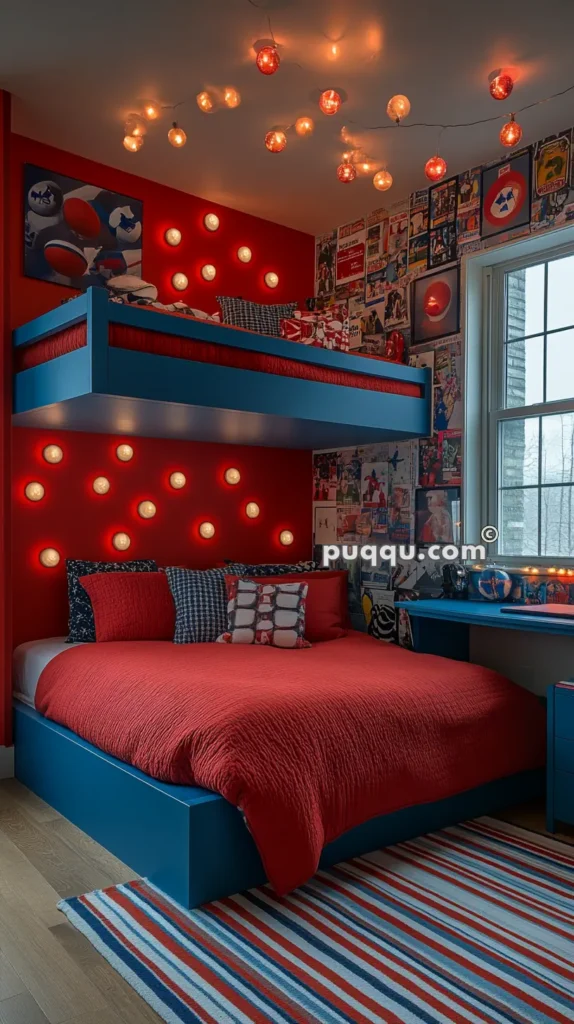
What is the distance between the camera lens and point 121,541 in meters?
3.77

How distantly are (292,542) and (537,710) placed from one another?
6.15 ft

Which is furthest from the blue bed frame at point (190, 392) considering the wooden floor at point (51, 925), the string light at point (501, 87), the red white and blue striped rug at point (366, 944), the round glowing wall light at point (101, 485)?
the red white and blue striped rug at point (366, 944)

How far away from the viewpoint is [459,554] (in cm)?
369

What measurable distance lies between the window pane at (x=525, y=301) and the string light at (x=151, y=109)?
172 cm

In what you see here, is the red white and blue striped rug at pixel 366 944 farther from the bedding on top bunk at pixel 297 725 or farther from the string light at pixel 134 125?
the string light at pixel 134 125

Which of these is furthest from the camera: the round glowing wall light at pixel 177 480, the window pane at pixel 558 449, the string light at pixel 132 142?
the round glowing wall light at pixel 177 480

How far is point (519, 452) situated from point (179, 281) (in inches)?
74.5

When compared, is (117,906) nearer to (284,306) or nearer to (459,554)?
(459,554)

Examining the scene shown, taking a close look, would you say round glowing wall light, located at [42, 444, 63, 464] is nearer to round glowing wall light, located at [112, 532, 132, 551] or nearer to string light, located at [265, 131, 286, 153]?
round glowing wall light, located at [112, 532, 132, 551]

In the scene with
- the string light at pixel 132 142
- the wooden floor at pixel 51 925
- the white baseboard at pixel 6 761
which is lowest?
the wooden floor at pixel 51 925

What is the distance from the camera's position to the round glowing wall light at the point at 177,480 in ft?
13.0

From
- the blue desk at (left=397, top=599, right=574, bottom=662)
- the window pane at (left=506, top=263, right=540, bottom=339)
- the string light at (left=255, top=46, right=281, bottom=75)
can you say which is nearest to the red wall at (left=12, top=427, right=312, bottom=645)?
the blue desk at (left=397, top=599, right=574, bottom=662)

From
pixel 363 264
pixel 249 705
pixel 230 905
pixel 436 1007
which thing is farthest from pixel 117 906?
pixel 363 264

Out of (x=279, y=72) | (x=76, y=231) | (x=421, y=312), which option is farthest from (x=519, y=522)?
(x=76, y=231)
